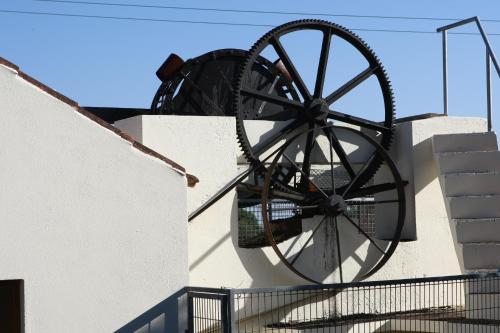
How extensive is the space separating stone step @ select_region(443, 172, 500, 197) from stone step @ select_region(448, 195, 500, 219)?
0.54ft

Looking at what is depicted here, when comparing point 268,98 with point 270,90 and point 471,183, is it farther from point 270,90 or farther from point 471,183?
point 471,183

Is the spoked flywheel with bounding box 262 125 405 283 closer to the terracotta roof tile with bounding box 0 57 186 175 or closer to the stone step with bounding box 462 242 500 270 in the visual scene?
the stone step with bounding box 462 242 500 270

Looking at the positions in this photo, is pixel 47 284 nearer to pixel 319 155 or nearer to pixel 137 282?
pixel 137 282

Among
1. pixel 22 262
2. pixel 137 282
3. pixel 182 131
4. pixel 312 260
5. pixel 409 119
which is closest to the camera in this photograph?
pixel 22 262

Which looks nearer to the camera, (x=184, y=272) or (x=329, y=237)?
(x=184, y=272)

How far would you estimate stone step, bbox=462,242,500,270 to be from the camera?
1555 centimetres

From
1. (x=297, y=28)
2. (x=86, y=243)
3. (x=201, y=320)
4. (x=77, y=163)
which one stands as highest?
(x=297, y=28)

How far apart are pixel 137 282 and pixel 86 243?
2.43 feet

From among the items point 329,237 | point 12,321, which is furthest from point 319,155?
point 12,321

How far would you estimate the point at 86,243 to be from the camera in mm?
11148

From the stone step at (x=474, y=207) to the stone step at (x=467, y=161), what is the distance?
53 cm

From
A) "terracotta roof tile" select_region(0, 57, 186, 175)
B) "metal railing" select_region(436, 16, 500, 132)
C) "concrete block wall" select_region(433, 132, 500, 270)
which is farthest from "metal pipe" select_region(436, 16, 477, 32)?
"terracotta roof tile" select_region(0, 57, 186, 175)

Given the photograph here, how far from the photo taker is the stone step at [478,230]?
15.8 metres

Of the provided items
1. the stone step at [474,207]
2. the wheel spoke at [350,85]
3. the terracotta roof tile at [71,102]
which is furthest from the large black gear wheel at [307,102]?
the terracotta roof tile at [71,102]
